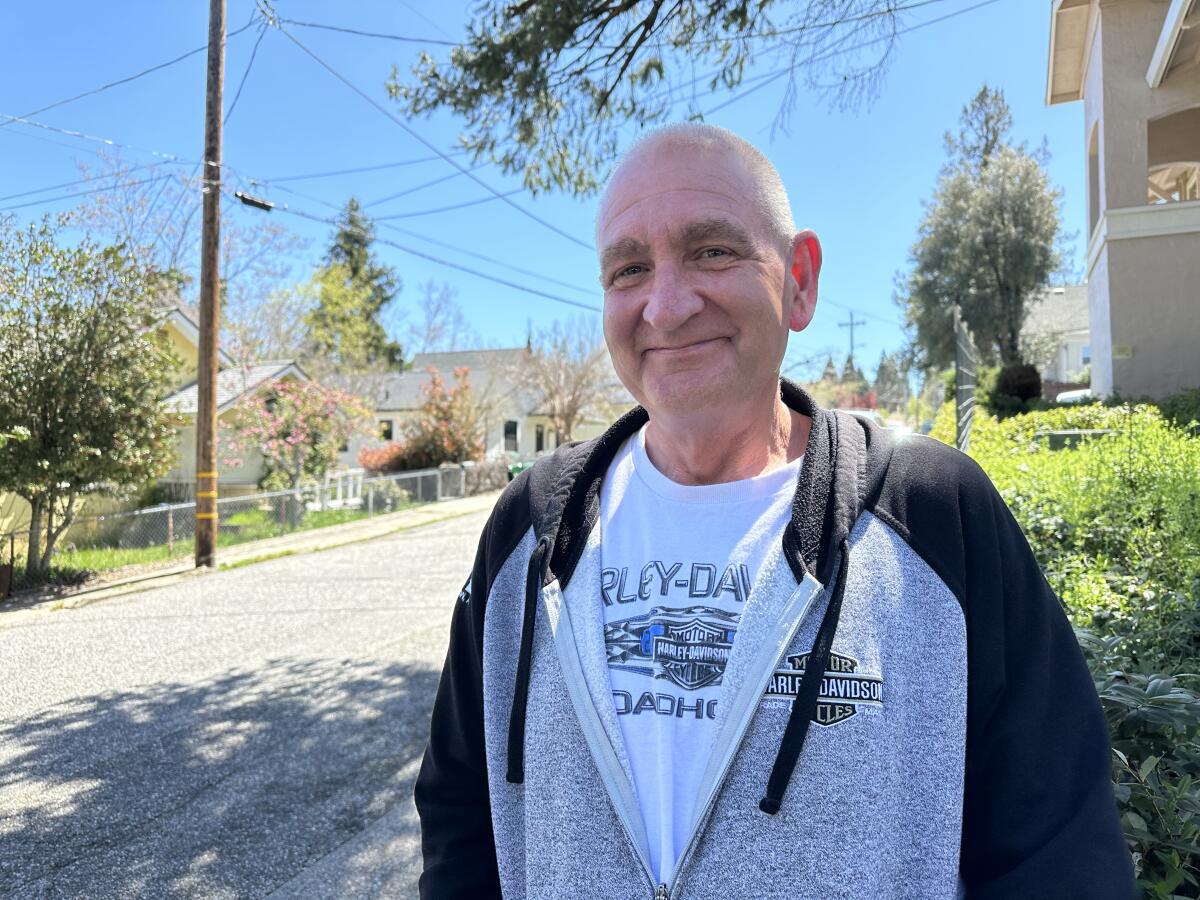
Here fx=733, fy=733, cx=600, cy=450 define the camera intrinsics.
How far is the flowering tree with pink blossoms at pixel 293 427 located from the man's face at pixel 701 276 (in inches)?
743

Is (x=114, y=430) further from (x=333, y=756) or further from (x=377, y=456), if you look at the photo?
(x=377, y=456)

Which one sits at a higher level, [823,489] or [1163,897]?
[823,489]

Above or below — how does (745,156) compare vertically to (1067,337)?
below

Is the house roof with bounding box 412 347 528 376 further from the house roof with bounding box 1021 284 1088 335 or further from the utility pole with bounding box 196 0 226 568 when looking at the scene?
the house roof with bounding box 1021 284 1088 335

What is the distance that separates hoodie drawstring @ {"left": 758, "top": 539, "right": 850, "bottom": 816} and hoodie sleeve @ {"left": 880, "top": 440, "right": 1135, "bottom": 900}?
0.19 meters

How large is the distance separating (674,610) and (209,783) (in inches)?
160

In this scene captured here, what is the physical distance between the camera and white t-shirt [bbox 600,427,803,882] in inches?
46.1

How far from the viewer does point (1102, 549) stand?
10.4 ft

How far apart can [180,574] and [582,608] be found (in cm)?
1141

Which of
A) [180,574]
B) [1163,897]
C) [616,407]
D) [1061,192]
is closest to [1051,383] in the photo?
[1061,192]

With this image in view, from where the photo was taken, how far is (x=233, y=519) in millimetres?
15312

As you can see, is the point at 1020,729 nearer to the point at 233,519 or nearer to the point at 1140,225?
the point at 1140,225

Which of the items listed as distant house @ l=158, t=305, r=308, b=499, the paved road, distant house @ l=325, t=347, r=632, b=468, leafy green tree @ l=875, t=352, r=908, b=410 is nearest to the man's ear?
the paved road

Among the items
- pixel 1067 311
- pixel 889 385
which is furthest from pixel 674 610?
pixel 889 385
